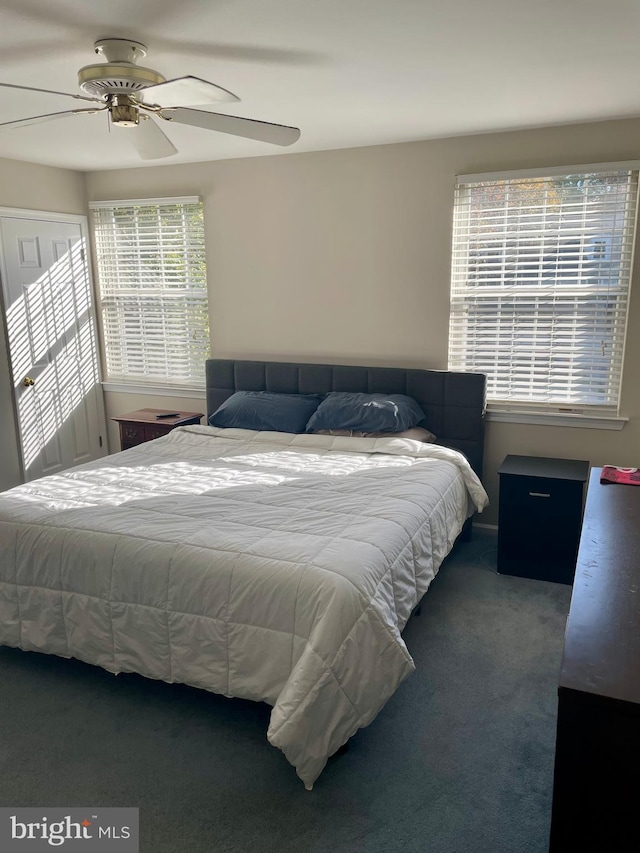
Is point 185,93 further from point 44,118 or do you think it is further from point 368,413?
point 368,413

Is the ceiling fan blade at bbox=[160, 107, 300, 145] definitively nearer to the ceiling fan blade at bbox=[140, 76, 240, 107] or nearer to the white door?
the ceiling fan blade at bbox=[140, 76, 240, 107]

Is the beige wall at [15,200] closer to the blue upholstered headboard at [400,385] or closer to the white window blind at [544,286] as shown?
the blue upholstered headboard at [400,385]

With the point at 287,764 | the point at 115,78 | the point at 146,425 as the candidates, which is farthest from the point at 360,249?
the point at 287,764

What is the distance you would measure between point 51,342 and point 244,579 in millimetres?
3397

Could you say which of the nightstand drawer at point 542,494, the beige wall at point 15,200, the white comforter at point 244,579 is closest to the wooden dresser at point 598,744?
the white comforter at point 244,579

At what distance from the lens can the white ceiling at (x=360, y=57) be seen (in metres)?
2.08

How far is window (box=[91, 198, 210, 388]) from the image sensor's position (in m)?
4.79

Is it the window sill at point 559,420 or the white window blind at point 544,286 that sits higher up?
the white window blind at point 544,286

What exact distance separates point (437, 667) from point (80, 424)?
3.63m

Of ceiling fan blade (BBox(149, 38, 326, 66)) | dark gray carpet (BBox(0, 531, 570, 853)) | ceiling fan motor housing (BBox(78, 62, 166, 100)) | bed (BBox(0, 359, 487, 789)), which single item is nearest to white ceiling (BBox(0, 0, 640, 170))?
ceiling fan blade (BBox(149, 38, 326, 66))

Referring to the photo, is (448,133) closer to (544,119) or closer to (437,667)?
(544,119)

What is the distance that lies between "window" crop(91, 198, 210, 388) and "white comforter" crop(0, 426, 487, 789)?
6.46 ft

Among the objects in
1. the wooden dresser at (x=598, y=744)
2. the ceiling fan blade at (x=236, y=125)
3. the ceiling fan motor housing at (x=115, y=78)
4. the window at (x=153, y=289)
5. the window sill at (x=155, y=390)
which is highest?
the ceiling fan motor housing at (x=115, y=78)

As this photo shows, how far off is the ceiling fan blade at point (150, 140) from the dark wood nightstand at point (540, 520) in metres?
2.39
